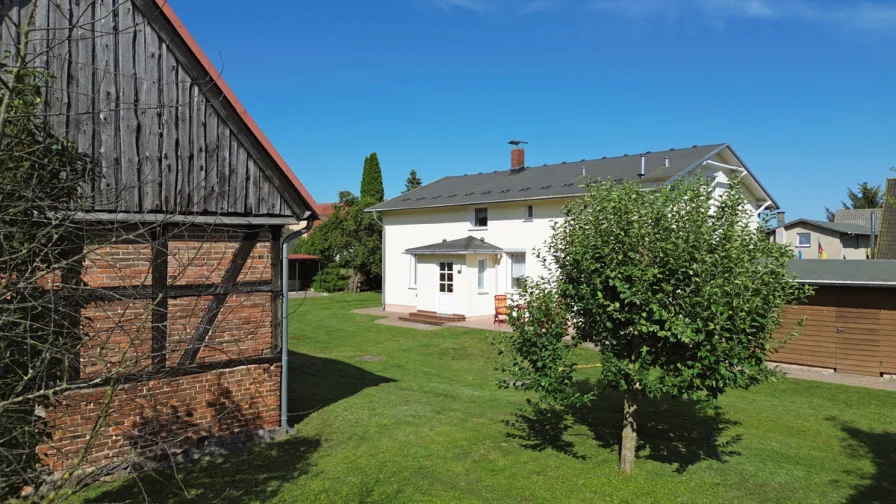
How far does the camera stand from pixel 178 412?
7.67 m

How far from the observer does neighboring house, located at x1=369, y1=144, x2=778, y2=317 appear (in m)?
22.6

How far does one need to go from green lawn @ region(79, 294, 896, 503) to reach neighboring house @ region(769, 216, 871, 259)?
3350cm

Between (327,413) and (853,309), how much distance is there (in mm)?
12757

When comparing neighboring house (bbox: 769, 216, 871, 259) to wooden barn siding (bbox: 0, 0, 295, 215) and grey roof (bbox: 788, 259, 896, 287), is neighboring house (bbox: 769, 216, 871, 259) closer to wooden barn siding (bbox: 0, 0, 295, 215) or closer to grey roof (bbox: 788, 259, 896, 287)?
grey roof (bbox: 788, 259, 896, 287)

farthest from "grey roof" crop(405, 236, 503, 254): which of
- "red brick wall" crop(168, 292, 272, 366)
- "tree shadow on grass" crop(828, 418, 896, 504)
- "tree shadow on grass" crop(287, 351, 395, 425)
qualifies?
"red brick wall" crop(168, 292, 272, 366)

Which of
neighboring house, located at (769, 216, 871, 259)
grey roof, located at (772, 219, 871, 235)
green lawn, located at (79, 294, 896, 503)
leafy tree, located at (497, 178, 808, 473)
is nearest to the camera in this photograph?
leafy tree, located at (497, 178, 808, 473)

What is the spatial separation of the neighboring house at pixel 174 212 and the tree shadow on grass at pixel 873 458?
7754mm

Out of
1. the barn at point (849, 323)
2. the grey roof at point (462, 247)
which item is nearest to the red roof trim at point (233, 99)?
the barn at point (849, 323)

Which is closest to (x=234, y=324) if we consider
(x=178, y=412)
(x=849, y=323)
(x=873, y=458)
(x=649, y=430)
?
(x=178, y=412)

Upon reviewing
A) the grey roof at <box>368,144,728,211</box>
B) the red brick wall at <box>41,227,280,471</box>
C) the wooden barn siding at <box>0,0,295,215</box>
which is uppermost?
the grey roof at <box>368,144,728,211</box>

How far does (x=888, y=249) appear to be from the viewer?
83.7 ft

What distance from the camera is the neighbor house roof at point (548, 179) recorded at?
851 inches

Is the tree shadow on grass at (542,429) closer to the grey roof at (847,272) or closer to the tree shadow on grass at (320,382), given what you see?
the tree shadow on grass at (320,382)

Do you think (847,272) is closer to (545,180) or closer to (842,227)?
(545,180)
